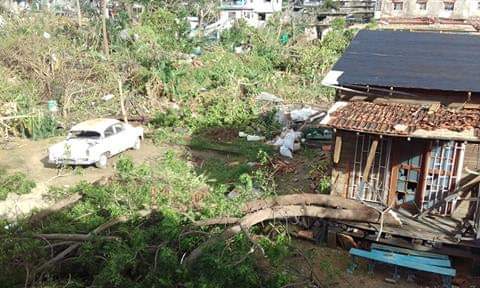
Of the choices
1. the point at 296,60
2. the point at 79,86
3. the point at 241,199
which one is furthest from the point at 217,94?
the point at 241,199

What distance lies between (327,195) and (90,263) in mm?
5512

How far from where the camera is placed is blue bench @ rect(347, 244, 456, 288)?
9.21 meters

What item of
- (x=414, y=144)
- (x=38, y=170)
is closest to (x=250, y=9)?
(x=38, y=170)

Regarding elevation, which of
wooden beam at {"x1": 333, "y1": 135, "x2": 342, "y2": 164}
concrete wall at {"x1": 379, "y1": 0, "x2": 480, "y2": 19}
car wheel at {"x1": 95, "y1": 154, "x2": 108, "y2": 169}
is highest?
concrete wall at {"x1": 379, "y1": 0, "x2": 480, "y2": 19}

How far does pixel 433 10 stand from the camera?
4650 cm

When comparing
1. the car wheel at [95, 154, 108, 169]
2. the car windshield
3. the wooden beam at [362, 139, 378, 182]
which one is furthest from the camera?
the car windshield

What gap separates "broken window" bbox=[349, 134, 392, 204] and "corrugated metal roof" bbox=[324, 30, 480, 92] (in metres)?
1.38

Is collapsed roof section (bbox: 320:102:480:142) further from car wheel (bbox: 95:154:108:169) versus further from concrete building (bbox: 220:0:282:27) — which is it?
concrete building (bbox: 220:0:282:27)

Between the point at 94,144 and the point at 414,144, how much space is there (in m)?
10.0

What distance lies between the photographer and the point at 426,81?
34.0 feet

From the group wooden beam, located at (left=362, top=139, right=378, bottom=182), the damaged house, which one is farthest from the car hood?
wooden beam, located at (left=362, top=139, right=378, bottom=182)

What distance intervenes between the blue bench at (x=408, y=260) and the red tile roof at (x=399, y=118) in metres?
2.64

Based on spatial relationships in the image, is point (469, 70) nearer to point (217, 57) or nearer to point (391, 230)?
point (391, 230)

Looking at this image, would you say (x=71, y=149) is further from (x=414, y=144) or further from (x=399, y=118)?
(x=414, y=144)
